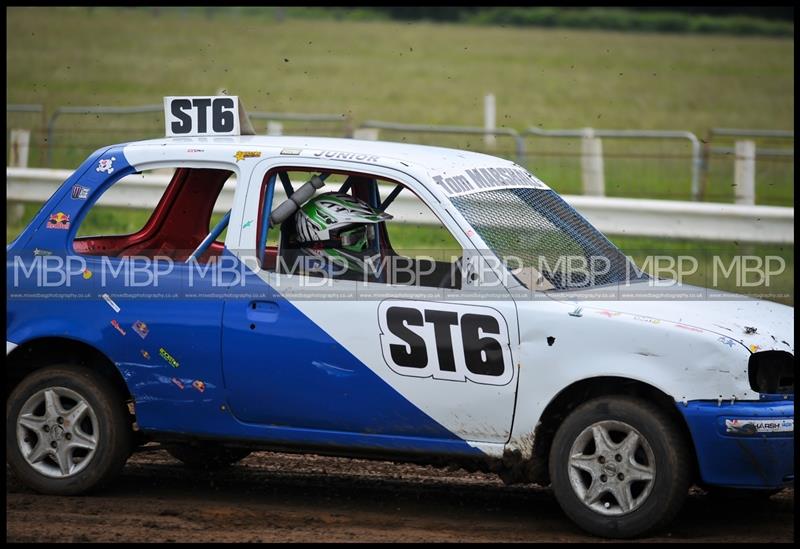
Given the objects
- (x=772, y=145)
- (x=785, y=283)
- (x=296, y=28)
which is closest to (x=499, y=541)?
(x=785, y=283)

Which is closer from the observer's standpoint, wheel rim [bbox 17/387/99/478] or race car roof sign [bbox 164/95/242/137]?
wheel rim [bbox 17/387/99/478]

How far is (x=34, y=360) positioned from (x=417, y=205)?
7554 millimetres

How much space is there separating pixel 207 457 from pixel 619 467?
8.80ft

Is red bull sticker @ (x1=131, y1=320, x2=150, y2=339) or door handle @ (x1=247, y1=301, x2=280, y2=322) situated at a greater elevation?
door handle @ (x1=247, y1=301, x2=280, y2=322)

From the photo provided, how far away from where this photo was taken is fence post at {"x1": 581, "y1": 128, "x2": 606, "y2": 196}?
51.8 feet

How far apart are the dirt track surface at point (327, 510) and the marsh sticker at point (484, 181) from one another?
5.27 ft

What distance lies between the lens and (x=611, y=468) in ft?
18.5

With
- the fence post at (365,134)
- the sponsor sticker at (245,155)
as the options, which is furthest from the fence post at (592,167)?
the sponsor sticker at (245,155)

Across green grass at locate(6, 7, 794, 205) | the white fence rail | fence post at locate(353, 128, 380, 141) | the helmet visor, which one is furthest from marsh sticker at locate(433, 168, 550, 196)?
green grass at locate(6, 7, 794, 205)

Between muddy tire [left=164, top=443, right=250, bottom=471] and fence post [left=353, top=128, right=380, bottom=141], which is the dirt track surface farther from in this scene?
fence post [left=353, top=128, right=380, bottom=141]

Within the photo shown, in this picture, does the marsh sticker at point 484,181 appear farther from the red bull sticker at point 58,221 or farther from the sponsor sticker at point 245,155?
the red bull sticker at point 58,221

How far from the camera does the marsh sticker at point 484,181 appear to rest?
608cm

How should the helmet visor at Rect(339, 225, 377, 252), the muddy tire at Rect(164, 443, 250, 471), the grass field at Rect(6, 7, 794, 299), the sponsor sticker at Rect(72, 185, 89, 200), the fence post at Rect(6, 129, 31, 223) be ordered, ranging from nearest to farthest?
the helmet visor at Rect(339, 225, 377, 252) < the sponsor sticker at Rect(72, 185, 89, 200) < the muddy tire at Rect(164, 443, 250, 471) < the fence post at Rect(6, 129, 31, 223) < the grass field at Rect(6, 7, 794, 299)

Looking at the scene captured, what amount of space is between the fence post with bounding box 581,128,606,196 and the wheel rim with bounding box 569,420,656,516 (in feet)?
33.6
